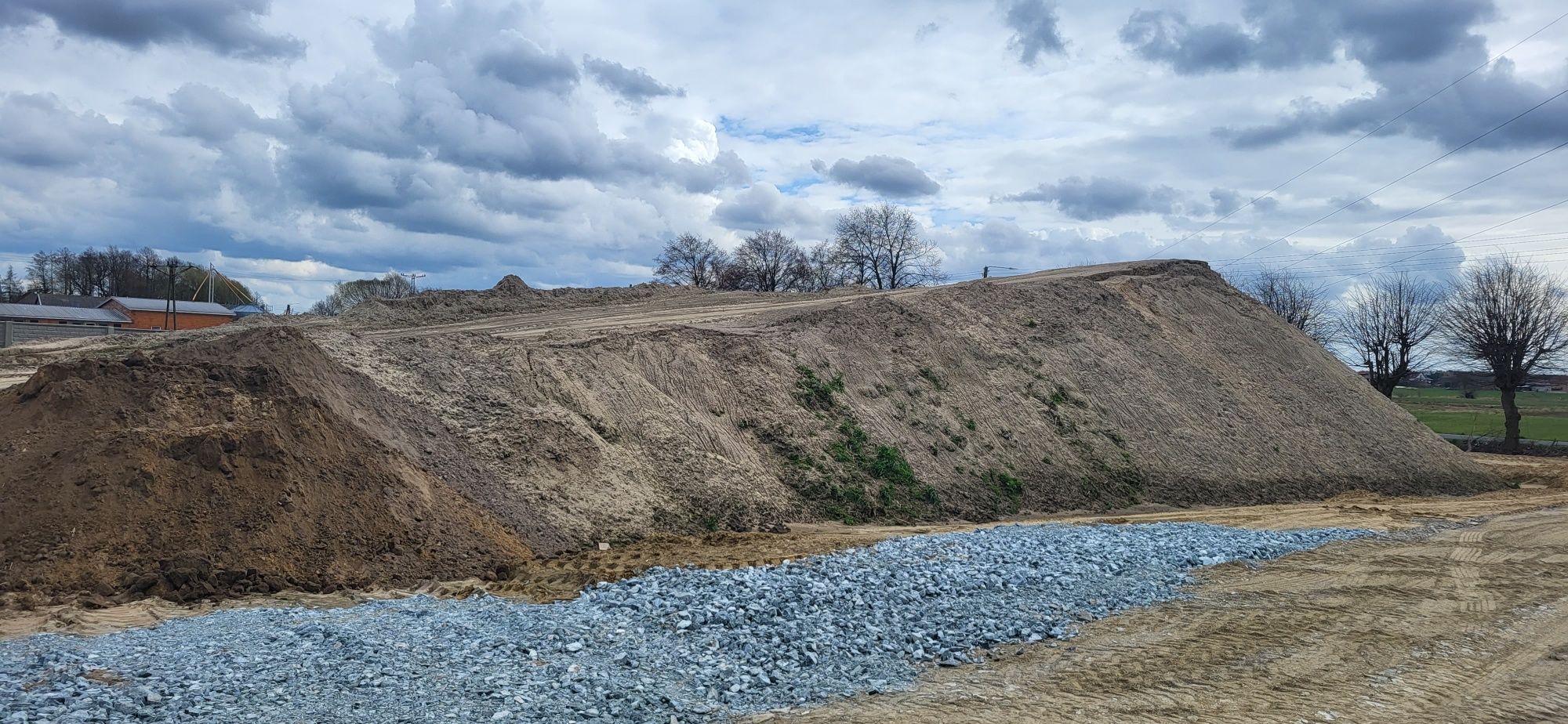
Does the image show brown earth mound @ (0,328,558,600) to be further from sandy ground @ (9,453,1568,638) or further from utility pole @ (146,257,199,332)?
utility pole @ (146,257,199,332)

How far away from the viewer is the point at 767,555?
1254 centimetres

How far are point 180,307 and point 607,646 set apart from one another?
237 ft

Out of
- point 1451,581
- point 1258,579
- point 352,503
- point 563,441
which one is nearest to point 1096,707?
point 1258,579

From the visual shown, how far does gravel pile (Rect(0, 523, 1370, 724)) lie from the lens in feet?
22.5

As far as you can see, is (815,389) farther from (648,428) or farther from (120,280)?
(120,280)

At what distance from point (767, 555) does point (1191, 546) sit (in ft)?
19.0

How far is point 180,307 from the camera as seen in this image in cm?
6762

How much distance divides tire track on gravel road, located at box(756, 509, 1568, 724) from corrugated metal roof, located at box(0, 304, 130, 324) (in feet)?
218

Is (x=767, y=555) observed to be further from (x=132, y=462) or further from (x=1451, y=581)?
(x=1451, y=581)

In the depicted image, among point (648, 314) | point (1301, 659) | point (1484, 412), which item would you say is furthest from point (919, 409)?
point (1484, 412)

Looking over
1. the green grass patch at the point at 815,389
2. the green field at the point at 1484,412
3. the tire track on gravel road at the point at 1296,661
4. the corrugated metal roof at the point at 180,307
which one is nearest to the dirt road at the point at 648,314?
the green grass patch at the point at 815,389

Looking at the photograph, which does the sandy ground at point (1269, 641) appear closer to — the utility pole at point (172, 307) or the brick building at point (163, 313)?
the utility pole at point (172, 307)

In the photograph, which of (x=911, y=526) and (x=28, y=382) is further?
(x=911, y=526)

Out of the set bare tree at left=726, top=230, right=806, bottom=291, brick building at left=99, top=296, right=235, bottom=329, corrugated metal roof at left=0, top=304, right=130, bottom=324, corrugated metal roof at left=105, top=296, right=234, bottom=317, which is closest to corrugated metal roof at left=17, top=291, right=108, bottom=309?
corrugated metal roof at left=105, top=296, right=234, bottom=317
